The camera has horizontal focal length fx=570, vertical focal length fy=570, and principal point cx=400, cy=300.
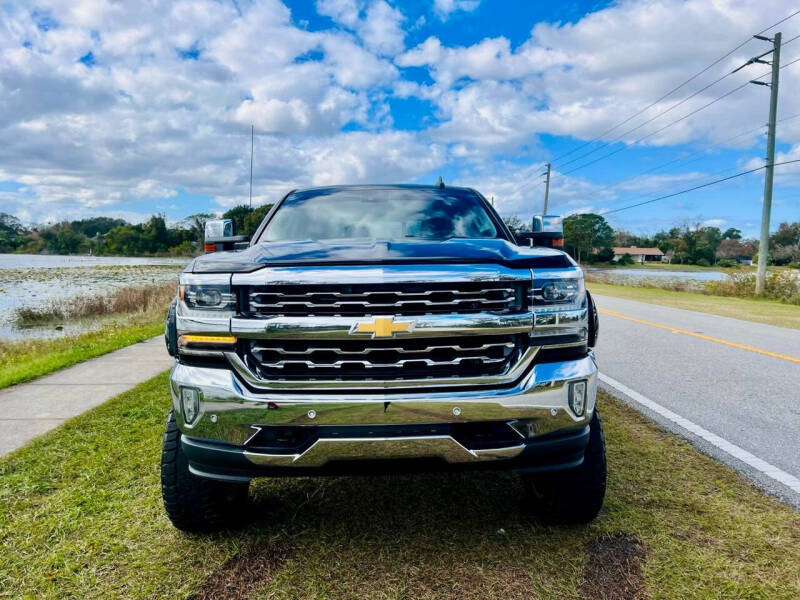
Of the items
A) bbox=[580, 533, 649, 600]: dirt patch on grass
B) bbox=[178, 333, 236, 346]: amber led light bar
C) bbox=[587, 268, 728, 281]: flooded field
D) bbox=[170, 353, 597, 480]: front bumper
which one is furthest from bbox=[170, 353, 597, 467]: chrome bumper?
bbox=[587, 268, 728, 281]: flooded field

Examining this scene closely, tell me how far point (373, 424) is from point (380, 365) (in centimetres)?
25

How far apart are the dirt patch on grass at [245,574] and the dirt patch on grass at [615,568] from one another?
1368 millimetres

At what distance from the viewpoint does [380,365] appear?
2.46m

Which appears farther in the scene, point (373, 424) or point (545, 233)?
point (545, 233)

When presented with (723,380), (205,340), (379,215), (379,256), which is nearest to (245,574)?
(205,340)

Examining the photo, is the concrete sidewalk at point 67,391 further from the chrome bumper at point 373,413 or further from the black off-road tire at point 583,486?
the black off-road tire at point 583,486

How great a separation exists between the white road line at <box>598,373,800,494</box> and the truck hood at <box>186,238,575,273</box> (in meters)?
2.26

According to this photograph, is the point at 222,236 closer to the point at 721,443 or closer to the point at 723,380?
the point at 721,443

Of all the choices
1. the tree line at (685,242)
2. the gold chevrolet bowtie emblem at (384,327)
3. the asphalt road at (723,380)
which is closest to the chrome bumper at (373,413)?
the gold chevrolet bowtie emblem at (384,327)

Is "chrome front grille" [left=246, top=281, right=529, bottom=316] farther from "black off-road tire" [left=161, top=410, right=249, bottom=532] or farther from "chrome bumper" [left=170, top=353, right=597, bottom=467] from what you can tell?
"black off-road tire" [left=161, top=410, right=249, bottom=532]

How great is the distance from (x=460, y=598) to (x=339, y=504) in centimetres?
112

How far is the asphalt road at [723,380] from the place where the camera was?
4.21 meters

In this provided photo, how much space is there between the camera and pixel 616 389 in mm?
5977

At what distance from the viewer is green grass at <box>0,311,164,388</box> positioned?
696cm
